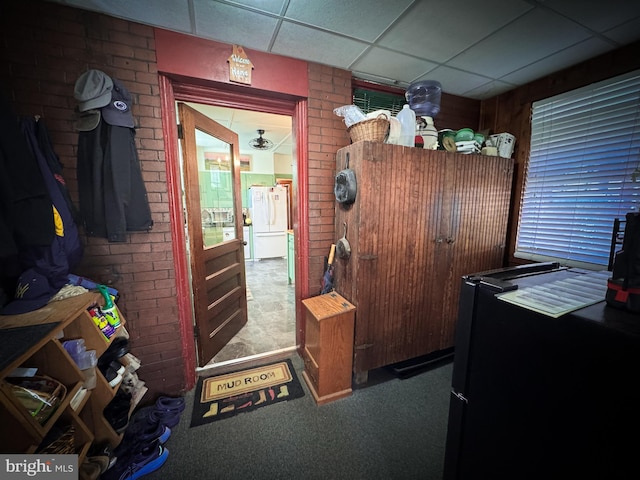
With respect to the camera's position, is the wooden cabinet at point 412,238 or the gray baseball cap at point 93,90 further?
the wooden cabinet at point 412,238

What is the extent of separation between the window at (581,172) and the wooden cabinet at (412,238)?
1.21ft

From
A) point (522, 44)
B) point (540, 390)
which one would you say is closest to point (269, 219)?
point (522, 44)

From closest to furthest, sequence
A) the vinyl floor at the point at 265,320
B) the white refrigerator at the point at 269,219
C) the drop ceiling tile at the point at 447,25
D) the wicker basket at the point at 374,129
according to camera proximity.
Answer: the drop ceiling tile at the point at 447,25 → the wicker basket at the point at 374,129 → the vinyl floor at the point at 265,320 → the white refrigerator at the point at 269,219

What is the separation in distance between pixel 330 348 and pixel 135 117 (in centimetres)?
207

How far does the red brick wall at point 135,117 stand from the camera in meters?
1.32

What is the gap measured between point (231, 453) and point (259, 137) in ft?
14.9

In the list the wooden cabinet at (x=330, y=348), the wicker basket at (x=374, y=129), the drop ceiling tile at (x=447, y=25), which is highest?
the drop ceiling tile at (x=447, y=25)

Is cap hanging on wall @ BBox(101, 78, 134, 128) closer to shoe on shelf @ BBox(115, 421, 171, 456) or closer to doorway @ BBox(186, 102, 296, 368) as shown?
doorway @ BBox(186, 102, 296, 368)

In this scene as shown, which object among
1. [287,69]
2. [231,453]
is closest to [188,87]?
[287,69]

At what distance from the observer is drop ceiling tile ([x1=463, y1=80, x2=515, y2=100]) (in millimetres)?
2230

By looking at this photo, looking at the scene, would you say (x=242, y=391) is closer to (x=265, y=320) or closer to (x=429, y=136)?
(x=265, y=320)

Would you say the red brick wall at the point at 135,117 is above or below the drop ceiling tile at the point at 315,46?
below

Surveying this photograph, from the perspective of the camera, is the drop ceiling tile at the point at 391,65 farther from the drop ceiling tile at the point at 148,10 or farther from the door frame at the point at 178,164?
the drop ceiling tile at the point at 148,10

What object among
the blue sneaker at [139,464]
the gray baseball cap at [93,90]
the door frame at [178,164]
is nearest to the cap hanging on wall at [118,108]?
the gray baseball cap at [93,90]
